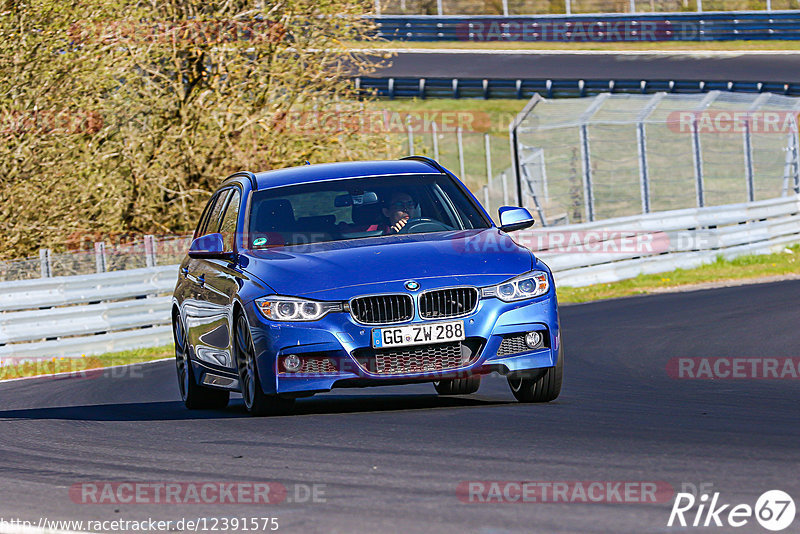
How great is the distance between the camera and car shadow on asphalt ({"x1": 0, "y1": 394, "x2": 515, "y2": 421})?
9.26 metres

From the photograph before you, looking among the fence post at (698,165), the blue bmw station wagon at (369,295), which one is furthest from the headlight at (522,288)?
the fence post at (698,165)

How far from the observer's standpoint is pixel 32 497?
6.45 metres

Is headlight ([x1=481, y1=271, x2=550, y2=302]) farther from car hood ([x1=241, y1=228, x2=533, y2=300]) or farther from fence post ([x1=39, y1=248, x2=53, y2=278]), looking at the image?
fence post ([x1=39, y1=248, x2=53, y2=278])

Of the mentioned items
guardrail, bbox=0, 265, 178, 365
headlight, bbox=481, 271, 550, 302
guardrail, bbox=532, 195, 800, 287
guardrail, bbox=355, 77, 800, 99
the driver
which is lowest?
guardrail, bbox=355, 77, 800, 99

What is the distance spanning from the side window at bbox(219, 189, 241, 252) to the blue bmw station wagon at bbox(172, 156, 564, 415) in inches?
2.0

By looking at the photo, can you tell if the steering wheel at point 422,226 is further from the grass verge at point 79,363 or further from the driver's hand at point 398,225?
the grass verge at point 79,363

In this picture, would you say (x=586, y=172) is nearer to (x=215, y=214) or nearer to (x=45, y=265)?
(x=45, y=265)

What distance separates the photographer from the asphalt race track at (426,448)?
217 inches

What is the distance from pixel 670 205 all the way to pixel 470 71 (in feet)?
53.0

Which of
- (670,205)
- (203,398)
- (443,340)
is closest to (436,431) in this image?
(443,340)

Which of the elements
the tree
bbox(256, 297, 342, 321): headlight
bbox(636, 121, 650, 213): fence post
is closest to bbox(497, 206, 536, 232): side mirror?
bbox(256, 297, 342, 321): headlight

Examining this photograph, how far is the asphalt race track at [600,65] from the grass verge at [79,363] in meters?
27.5

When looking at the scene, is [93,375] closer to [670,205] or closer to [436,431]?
[436,431]

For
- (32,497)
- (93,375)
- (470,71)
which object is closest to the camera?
(32,497)
